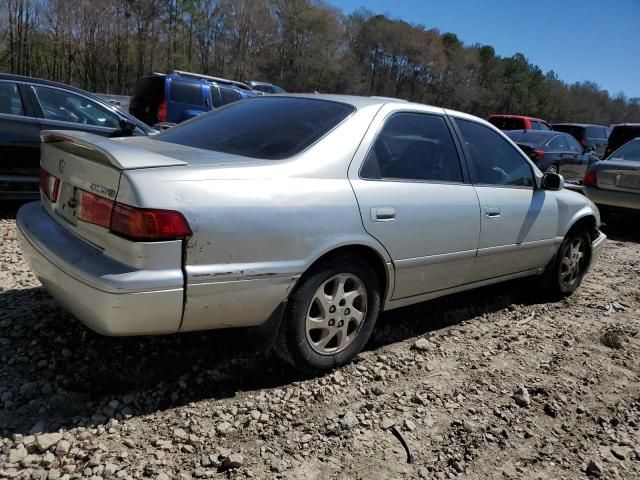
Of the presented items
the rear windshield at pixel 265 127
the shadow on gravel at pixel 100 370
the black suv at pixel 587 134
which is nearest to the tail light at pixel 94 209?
the rear windshield at pixel 265 127

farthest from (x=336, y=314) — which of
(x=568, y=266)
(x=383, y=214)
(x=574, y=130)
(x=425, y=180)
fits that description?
(x=574, y=130)

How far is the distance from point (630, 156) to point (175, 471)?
29.0 feet

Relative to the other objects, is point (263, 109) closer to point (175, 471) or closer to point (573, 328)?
point (175, 471)

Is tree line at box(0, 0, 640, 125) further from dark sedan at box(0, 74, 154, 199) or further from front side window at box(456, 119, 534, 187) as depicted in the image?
front side window at box(456, 119, 534, 187)

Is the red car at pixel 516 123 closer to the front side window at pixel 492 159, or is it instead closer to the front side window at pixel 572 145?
the front side window at pixel 572 145

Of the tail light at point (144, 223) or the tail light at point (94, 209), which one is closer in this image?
the tail light at point (144, 223)

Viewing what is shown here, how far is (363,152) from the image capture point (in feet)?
9.48

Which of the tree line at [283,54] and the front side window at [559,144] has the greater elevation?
the tree line at [283,54]

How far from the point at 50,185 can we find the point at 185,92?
9739 mm

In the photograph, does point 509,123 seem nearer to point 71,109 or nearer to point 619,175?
point 619,175

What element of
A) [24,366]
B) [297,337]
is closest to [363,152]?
[297,337]

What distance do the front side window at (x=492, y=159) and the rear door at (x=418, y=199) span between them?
19 centimetres

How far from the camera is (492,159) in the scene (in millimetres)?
3889

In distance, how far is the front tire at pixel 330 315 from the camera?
2637 mm
